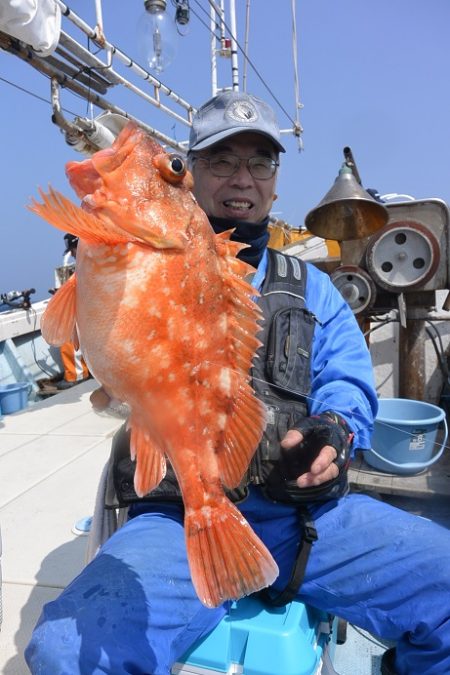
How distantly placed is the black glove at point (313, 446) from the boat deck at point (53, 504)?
1.46 m

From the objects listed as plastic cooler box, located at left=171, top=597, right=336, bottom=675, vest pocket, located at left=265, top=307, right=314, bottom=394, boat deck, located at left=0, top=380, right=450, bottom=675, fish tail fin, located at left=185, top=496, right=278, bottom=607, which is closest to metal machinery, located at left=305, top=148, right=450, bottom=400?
boat deck, located at left=0, top=380, right=450, bottom=675

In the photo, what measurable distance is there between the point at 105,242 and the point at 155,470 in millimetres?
667

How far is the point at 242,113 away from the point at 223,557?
2174 mm

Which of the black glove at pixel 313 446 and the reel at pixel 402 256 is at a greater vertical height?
the reel at pixel 402 256

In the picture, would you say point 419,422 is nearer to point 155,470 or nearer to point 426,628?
point 426,628

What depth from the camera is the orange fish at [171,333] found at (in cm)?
135

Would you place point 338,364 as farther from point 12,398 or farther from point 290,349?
point 12,398

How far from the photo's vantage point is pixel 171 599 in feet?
6.21

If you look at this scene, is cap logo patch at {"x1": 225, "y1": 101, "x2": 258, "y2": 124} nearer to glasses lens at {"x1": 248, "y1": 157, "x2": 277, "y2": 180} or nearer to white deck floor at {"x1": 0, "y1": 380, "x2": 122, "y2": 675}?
glasses lens at {"x1": 248, "y1": 157, "x2": 277, "y2": 180}

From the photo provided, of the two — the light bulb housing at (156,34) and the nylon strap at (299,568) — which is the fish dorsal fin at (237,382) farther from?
the light bulb housing at (156,34)

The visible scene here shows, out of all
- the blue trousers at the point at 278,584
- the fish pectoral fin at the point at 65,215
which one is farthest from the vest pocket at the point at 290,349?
the fish pectoral fin at the point at 65,215

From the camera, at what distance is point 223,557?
4.73 feet

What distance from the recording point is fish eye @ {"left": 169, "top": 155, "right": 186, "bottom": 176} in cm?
144

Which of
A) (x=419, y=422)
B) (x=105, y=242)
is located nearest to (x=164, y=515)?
(x=105, y=242)
